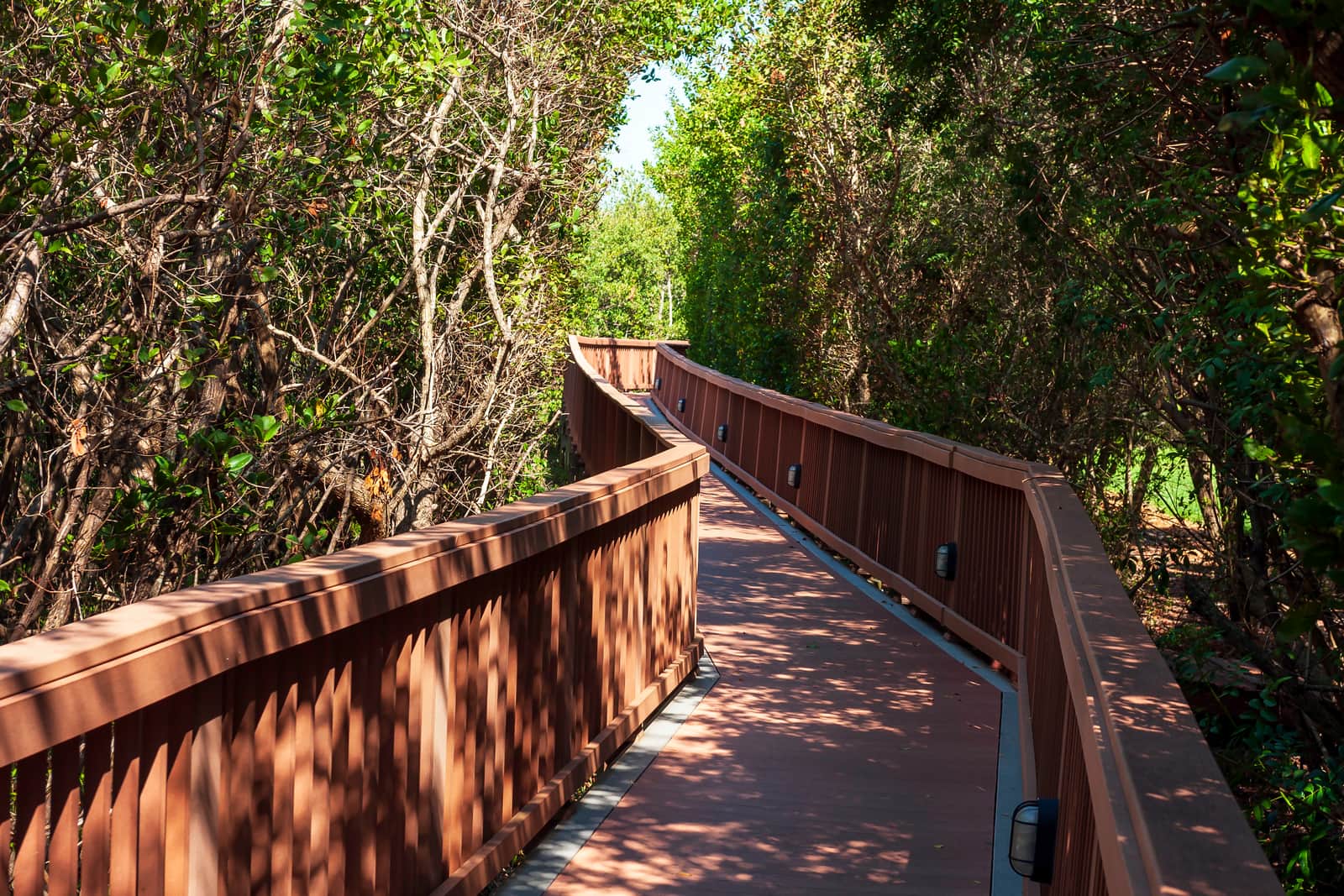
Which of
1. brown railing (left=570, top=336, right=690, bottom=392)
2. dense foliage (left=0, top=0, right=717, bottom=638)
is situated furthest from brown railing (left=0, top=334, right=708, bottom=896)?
brown railing (left=570, top=336, right=690, bottom=392)

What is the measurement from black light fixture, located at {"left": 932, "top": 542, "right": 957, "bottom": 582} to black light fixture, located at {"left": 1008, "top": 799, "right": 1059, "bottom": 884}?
465cm

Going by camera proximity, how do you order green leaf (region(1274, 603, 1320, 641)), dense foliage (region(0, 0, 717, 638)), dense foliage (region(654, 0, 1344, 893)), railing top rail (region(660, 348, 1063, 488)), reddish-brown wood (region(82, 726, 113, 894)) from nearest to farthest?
green leaf (region(1274, 603, 1320, 641)) → reddish-brown wood (region(82, 726, 113, 894)) → dense foliage (region(654, 0, 1344, 893)) → dense foliage (region(0, 0, 717, 638)) → railing top rail (region(660, 348, 1063, 488))

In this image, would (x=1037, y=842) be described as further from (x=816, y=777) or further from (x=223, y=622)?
(x=223, y=622)

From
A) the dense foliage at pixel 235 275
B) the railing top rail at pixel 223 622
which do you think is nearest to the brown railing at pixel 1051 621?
the railing top rail at pixel 223 622

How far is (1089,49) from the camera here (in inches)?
304

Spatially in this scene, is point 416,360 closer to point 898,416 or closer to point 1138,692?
point 898,416

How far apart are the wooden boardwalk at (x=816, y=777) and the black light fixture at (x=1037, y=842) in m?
0.80

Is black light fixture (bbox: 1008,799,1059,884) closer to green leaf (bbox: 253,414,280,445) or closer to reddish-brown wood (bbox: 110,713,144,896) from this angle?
reddish-brown wood (bbox: 110,713,144,896)

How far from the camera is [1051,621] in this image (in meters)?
4.97

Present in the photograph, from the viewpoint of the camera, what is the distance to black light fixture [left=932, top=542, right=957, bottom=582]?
8.80 metres

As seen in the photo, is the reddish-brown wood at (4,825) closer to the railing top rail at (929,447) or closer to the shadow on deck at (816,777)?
the shadow on deck at (816,777)

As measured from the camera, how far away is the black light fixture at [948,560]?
346 inches

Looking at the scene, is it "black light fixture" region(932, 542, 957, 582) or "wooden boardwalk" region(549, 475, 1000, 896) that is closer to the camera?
"wooden boardwalk" region(549, 475, 1000, 896)

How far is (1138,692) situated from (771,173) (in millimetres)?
19021
